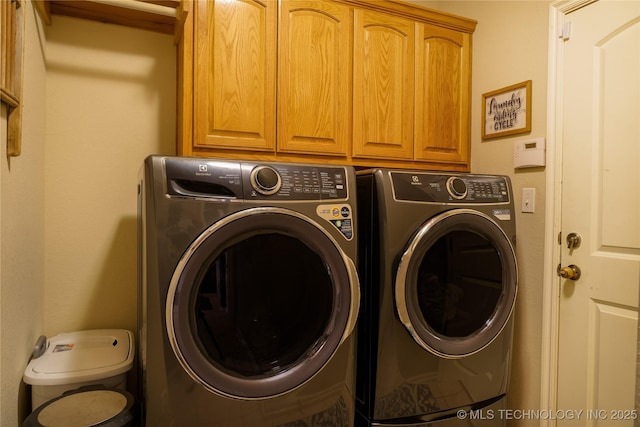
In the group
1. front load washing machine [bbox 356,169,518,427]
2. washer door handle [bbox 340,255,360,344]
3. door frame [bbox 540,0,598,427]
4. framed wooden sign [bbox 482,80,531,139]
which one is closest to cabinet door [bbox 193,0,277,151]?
front load washing machine [bbox 356,169,518,427]

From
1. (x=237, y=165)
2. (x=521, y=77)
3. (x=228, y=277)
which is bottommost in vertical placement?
(x=228, y=277)

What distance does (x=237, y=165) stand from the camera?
1172 millimetres

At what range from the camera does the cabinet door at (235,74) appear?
4.90 ft

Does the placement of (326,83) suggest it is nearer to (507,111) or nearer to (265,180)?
(265,180)

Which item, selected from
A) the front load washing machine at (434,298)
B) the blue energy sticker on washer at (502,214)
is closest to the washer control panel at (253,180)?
the front load washing machine at (434,298)

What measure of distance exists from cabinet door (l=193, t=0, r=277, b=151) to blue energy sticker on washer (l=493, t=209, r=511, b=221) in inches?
37.9

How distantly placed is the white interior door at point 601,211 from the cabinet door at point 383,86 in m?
0.68

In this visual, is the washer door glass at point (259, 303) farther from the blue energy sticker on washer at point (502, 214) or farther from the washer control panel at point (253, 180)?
the blue energy sticker on washer at point (502, 214)

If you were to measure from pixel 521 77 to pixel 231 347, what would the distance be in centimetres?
177

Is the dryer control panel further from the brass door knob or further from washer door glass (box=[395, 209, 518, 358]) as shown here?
the brass door knob

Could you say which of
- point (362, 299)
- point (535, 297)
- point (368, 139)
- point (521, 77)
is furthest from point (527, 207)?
point (362, 299)

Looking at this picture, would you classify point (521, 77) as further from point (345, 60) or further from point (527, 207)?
point (345, 60)

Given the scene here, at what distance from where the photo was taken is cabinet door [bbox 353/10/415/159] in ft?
5.79

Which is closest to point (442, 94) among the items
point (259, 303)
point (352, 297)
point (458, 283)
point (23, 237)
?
point (458, 283)
